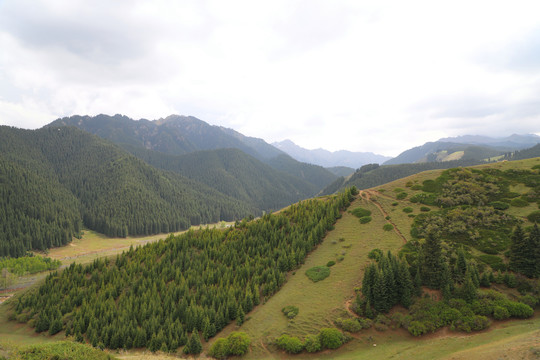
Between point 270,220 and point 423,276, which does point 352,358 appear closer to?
point 423,276

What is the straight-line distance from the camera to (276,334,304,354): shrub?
1406 inches

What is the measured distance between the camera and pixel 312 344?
1400 inches

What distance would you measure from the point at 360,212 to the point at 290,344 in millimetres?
41699

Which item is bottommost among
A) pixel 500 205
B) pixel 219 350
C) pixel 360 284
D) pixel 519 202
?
pixel 219 350

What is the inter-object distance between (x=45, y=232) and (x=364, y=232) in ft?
597

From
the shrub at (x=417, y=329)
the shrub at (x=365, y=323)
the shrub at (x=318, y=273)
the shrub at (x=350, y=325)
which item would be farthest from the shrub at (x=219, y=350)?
the shrub at (x=417, y=329)

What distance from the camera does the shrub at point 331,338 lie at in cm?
3519

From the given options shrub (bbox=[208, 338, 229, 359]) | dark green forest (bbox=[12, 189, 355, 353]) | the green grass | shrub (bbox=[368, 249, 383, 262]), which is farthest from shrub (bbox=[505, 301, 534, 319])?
shrub (bbox=[208, 338, 229, 359])

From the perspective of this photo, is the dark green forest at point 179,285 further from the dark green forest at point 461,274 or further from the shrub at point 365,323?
the dark green forest at point 461,274

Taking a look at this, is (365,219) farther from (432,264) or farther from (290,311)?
(290,311)

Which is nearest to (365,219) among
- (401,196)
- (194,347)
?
(401,196)

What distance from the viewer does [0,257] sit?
126 meters

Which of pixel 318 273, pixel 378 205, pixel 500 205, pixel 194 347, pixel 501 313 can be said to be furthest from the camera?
pixel 378 205

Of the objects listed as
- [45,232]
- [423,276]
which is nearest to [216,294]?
[423,276]
